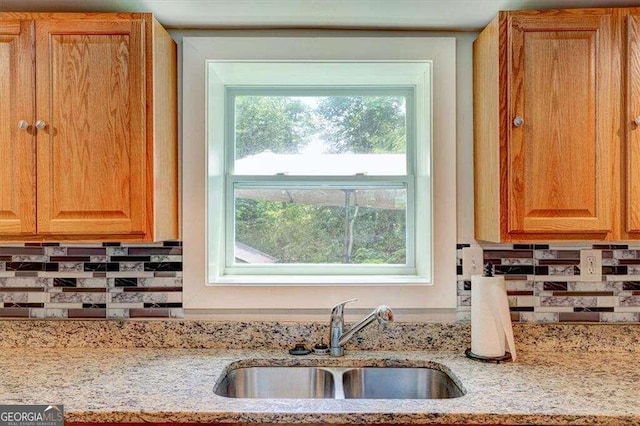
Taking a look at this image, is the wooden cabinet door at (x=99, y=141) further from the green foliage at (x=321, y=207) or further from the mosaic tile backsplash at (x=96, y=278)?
the green foliage at (x=321, y=207)

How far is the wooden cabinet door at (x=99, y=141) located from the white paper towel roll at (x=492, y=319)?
1206 millimetres

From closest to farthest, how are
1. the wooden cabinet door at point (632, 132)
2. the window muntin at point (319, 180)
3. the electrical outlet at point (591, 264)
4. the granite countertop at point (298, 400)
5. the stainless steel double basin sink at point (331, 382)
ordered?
the granite countertop at point (298, 400)
the wooden cabinet door at point (632, 132)
the stainless steel double basin sink at point (331, 382)
the electrical outlet at point (591, 264)
the window muntin at point (319, 180)

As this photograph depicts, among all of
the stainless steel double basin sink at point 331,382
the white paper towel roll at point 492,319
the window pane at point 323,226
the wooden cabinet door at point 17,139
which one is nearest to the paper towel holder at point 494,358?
the white paper towel roll at point 492,319

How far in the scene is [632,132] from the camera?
158 cm

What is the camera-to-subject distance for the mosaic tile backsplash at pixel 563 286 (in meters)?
1.82

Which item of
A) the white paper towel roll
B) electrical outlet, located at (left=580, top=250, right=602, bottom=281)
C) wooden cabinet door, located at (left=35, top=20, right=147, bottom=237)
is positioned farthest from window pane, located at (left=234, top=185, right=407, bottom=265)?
electrical outlet, located at (left=580, top=250, right=602, bottom=281)

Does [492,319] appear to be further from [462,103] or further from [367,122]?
[367,122]

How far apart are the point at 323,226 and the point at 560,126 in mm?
1001

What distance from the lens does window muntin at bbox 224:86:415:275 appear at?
6.78 ft

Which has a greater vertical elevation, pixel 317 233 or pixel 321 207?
pixel 321 207

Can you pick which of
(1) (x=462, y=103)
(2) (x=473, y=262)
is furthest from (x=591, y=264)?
(1) (x=462, y=103)

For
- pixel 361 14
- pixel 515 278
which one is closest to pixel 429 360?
pixel 515 278

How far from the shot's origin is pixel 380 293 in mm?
1836

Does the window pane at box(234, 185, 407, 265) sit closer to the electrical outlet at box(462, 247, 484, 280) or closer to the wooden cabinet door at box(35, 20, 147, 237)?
the electrical outlet at box(462, 247, 484, 280)
